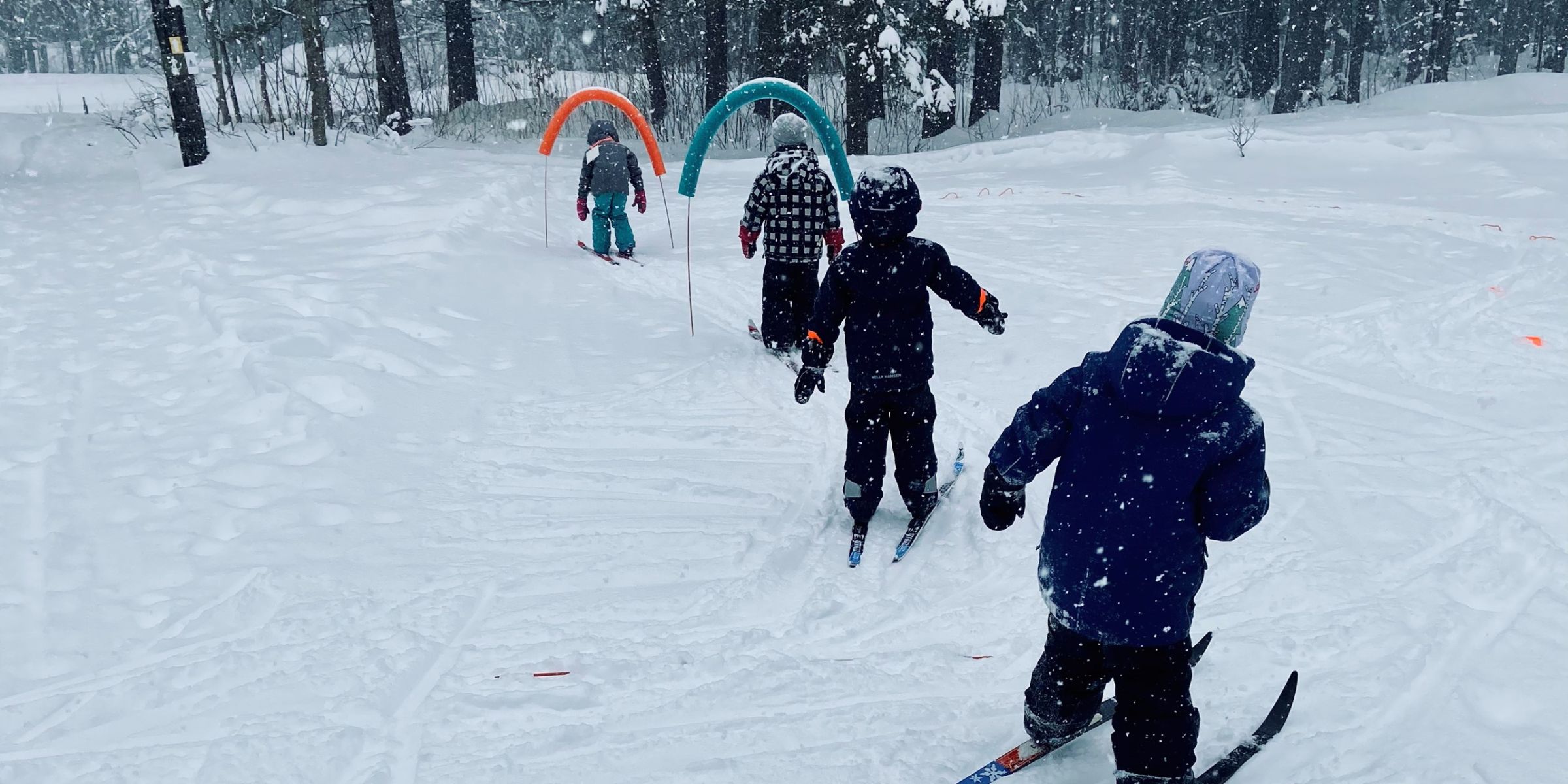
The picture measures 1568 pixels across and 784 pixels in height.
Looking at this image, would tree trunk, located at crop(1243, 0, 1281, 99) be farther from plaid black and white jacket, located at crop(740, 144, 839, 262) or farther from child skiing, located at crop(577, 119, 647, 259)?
plaid black and white jacket, located at crop(740, 144, 839, 262)

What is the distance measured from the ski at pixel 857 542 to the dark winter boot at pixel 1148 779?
186 centimetres

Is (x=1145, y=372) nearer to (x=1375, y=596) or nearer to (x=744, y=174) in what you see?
(x=1375, y=596)

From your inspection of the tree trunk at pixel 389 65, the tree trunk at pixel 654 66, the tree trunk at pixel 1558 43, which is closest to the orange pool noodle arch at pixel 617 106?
the tree trunk at pixel 389 65

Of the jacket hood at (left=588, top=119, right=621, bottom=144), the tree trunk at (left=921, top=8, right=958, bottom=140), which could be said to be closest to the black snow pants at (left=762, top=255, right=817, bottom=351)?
the jacket hood at (left=588, top=119, right=621, bottom=144)

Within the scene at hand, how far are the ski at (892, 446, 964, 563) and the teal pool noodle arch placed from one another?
122 inches

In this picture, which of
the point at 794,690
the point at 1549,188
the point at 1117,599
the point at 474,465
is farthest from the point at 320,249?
the point at 1549,188

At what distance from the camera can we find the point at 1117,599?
8.69 feet

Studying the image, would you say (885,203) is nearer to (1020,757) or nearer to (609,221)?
(1020,757)

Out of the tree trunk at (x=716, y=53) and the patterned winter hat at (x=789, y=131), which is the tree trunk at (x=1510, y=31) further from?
the patterned winter hat at (x=789, y=131)

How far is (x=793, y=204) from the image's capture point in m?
6.89

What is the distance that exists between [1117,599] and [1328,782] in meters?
1.08

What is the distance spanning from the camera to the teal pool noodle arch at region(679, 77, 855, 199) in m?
7.80

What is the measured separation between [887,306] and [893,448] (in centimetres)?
73

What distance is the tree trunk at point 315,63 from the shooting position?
16000mm
